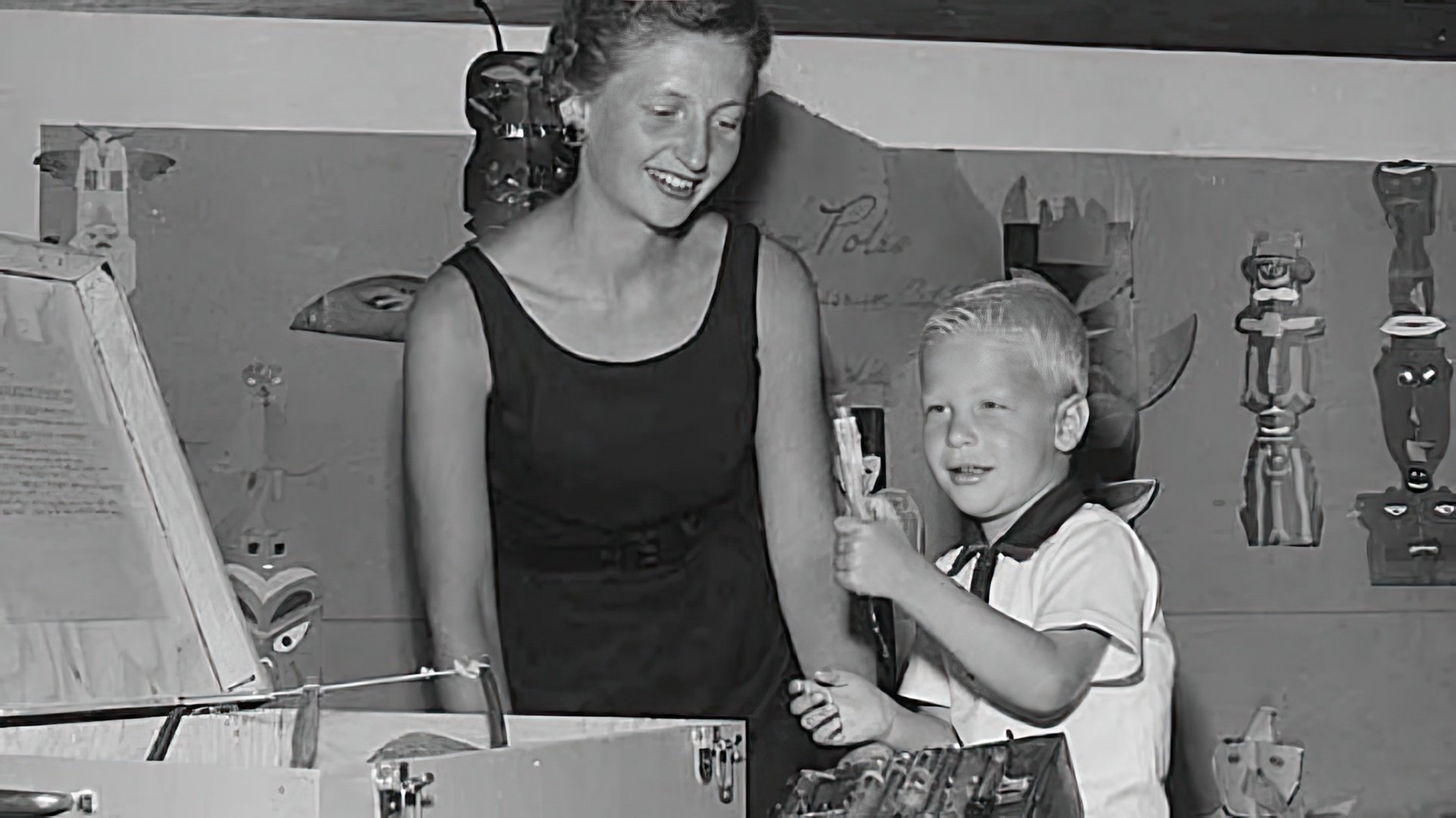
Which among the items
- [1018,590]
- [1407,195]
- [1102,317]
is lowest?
[1018,590]

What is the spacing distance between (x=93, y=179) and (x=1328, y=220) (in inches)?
55.0

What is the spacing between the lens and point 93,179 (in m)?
1.99

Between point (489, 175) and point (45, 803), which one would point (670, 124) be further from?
point (45, 803)

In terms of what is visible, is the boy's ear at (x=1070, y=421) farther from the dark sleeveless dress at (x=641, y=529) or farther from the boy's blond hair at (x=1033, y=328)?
the dark sleeveless dress at (x=641, y=529)

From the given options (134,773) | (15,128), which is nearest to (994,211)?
(15,128)

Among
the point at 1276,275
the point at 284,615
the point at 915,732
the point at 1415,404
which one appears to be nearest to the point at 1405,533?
the point at 1415,404

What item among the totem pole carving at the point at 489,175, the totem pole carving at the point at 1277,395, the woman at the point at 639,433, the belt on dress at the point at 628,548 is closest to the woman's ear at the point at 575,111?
the woman at the point at 639,433

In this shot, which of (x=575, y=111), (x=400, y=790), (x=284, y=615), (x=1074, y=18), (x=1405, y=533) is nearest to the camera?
(x=400, y=790)

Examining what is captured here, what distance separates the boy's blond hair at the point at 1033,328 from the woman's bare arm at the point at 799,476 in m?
0.29

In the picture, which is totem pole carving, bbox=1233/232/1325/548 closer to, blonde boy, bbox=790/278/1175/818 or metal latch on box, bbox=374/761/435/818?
blonde boy, bbox=790/278/1175/818

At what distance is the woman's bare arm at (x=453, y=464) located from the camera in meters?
1.71

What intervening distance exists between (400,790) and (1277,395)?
160 cm

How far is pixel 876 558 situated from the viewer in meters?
1.32

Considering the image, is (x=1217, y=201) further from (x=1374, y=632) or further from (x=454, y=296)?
(x=454, y=296)
